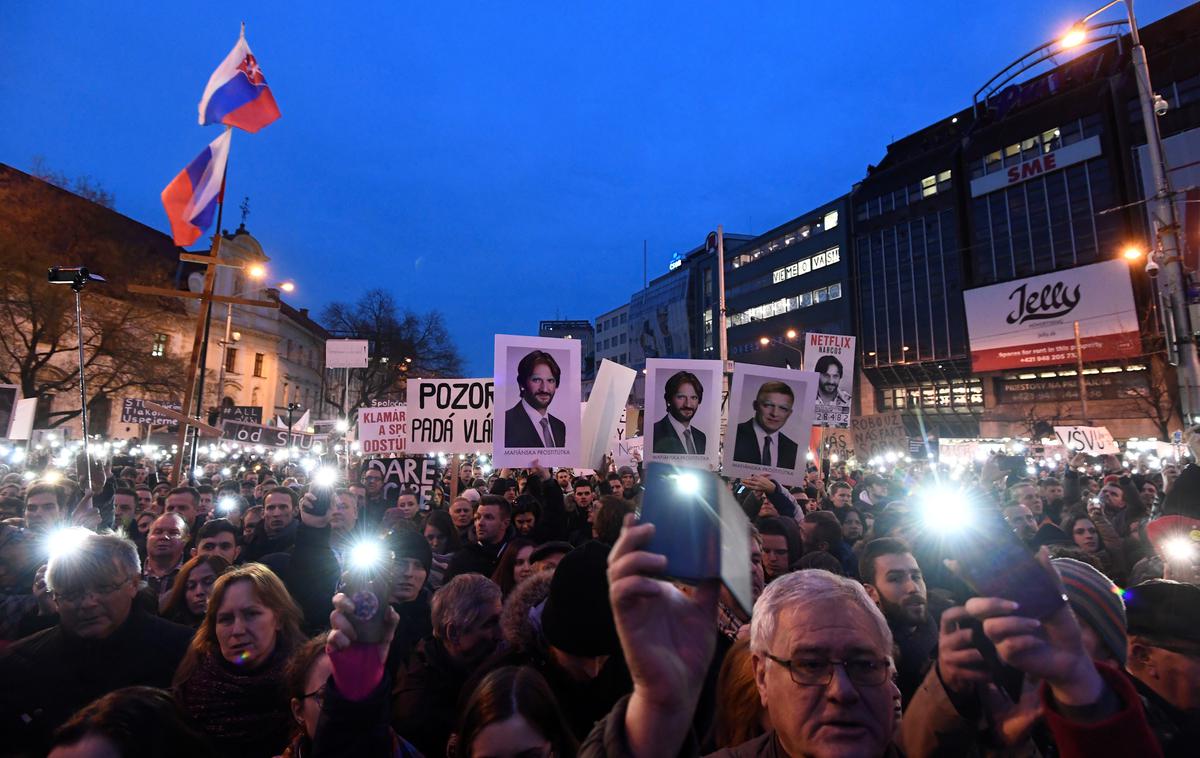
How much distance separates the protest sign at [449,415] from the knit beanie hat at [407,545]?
14.9ft

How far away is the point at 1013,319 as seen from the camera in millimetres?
39062

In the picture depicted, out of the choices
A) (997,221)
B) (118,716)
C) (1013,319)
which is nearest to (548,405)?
(118,716)

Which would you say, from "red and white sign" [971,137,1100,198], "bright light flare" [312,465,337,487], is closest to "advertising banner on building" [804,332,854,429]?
"bright light flare" [312,465,337,487]

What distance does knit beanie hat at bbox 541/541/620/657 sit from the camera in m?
2.53

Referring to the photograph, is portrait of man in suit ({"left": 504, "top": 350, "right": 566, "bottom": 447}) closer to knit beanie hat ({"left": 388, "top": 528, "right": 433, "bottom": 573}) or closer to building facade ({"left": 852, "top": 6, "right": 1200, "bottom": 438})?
knit beanie hat ({"left": 388, "top": 528, "right": 433, "bottom": 573})

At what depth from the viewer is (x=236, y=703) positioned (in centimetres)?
271

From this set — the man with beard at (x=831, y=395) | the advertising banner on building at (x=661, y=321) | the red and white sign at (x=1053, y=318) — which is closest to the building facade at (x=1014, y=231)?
the red and white sign at (x=1053, y=318)

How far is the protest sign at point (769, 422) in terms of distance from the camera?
724 cm

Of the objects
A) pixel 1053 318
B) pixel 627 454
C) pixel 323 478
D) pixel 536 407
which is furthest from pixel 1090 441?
pixel 1053 318

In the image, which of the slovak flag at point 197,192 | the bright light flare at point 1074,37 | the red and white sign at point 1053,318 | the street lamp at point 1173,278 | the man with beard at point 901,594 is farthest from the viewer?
the red and white sign at point 1053,318

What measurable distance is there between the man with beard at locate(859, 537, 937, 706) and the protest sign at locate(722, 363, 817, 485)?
11.4ft

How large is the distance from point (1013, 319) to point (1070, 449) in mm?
23854

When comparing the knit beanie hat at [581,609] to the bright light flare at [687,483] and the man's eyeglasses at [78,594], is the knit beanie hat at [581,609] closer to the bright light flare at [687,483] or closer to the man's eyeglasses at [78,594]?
the bright light flare at [687,483]

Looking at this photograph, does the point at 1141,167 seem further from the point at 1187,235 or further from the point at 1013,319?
the point at 1187,235
